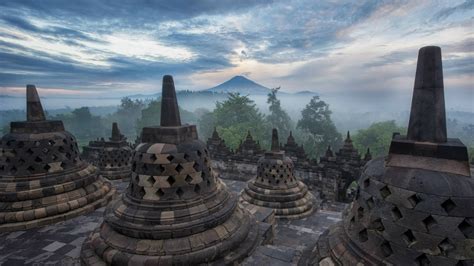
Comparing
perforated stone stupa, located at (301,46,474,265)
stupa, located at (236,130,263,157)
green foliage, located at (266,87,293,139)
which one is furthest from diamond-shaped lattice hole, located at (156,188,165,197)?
green foliage, located at (266,87,293,139)

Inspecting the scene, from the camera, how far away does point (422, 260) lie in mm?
2961

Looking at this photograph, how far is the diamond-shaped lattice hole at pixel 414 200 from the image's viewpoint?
119 inches

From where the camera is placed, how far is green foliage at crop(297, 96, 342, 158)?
4653 centimetres

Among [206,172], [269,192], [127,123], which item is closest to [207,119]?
[127,123]

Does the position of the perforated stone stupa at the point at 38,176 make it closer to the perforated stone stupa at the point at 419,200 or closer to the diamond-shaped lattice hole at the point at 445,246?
the perforated stone stupa at the point at 419,200

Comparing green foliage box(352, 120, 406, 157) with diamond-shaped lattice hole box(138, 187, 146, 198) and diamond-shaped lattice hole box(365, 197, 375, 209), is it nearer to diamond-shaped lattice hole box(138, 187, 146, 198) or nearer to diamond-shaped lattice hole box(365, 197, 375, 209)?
diamond-shaped lattice hole box(365, 197, 375, 209)

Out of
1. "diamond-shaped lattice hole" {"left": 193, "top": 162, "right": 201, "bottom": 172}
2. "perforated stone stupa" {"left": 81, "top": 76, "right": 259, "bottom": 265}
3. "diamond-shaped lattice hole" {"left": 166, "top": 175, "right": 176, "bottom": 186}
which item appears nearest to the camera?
"perforated stone stupa" {"left": 81, "top": 76, "right": 259, "bottom": 265}

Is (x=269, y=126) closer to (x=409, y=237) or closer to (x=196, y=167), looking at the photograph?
(x=196, y=167)

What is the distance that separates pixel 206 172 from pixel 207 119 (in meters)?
63.3

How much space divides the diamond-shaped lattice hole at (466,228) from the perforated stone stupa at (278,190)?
978 cm

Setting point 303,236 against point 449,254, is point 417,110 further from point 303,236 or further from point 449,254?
point 303,236

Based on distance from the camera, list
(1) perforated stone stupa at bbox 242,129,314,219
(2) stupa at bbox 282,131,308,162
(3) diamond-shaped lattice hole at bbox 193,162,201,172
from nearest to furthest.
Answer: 1. (3) diamond-shaped lattice hole at bbox 193,162,201,172
2. (1) perforated stone stupa at bbox 242,129,314,219
3. (2) stupa at bbox 282,131,308,162

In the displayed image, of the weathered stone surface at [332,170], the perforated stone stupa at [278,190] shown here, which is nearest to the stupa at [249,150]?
the weathered stone surface at [332,170]

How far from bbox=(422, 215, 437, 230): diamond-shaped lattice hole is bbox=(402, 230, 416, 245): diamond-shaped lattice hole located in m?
0.20
